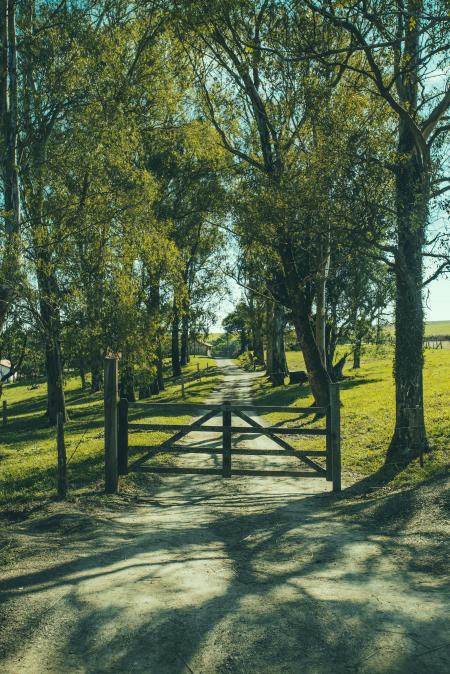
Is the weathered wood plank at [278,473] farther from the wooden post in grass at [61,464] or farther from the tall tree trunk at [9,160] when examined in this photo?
the tall tree trunk at [9,160]

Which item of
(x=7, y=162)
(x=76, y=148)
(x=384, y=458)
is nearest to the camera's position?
(x=384, y=458)

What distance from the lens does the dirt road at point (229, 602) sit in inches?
211

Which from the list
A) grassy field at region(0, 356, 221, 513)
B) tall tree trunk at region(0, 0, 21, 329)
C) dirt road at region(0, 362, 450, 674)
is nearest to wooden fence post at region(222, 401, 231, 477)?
grassy field at region(0, 356, 221, 513)

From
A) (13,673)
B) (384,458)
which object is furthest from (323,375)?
(13,673)

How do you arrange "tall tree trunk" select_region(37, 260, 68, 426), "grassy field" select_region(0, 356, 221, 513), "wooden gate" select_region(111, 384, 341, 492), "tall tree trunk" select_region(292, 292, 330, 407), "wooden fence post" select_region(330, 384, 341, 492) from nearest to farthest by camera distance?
"wooden fence post" select_region(330, 384, 341, 492) → "wooden gate" select_region(111, 384, 341, 492) → "grassy field" select_region(0, 356, 221, 513) → "tall tree trunk" select_region(37, 260, 68, 426) → "tall tree trunk" select_region(292, 292, 330, 407)

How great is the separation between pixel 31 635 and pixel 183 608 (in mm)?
1462

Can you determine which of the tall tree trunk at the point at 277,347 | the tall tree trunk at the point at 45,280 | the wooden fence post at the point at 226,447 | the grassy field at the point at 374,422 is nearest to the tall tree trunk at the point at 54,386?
the tall tree trunk at the point at 45,280

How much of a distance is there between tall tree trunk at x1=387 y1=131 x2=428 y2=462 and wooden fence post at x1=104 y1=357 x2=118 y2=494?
6.68 meters

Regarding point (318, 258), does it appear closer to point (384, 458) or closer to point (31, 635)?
point (384, 458)

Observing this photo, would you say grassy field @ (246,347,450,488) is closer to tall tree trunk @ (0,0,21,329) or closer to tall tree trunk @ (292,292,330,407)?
tall tree trunk @ (292,292,330,407)

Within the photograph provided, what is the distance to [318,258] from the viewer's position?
20875mm

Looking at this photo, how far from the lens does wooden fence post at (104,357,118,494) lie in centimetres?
1288

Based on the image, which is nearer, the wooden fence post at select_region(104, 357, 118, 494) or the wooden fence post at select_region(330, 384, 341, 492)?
the wooden fence post at select_region(330, 384, 341, 492)

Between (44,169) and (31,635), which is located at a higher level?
(44,169)
